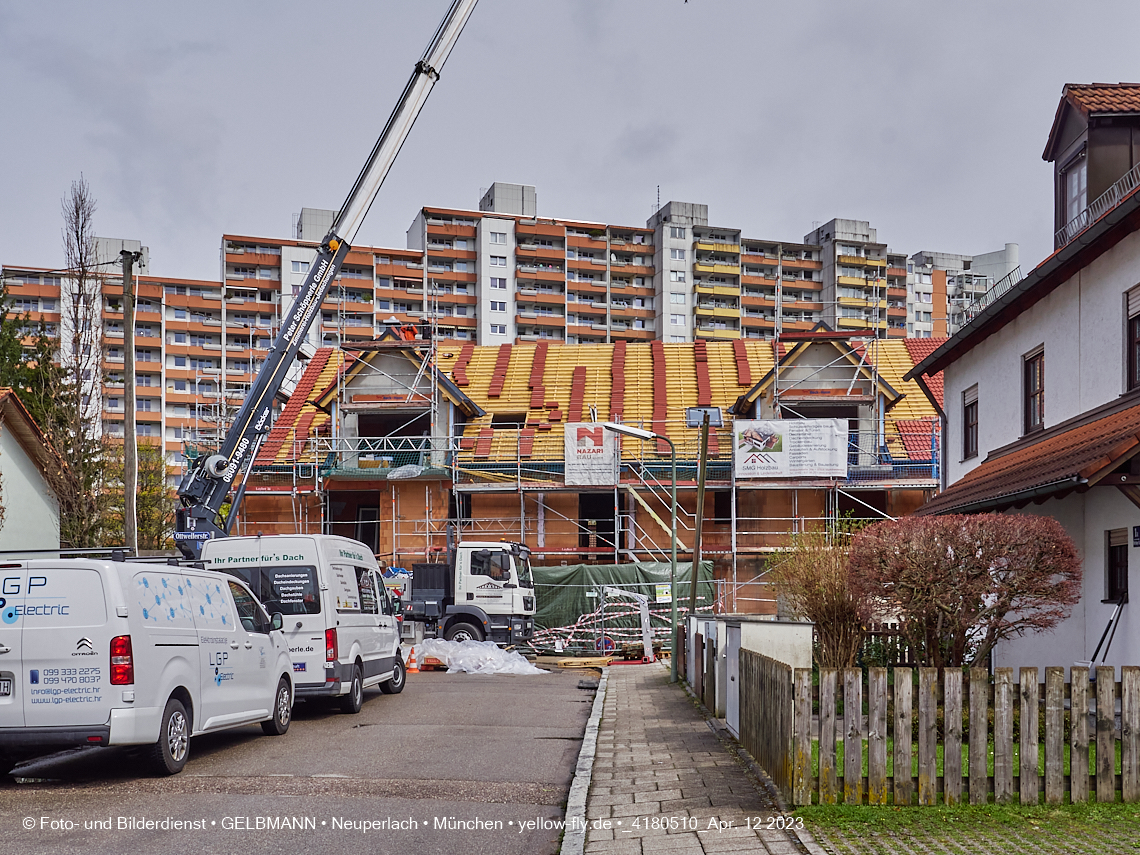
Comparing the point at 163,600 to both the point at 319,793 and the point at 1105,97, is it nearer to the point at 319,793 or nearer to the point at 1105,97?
the point at 319,793

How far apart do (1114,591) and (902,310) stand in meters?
102

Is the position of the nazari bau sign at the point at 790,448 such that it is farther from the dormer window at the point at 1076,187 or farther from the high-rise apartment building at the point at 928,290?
the high-rise apartment building at the point at 928,290

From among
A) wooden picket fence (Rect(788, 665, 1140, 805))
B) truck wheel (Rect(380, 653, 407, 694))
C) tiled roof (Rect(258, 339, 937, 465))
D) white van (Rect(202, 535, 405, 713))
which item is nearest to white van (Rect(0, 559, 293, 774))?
white van (Rect(202, 535, 405, 713))

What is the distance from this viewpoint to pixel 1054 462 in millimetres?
14859

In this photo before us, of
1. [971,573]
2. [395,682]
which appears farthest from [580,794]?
[395,682]

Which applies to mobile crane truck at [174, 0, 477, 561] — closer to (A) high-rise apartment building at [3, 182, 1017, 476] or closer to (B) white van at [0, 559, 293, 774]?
(B) white van at [0, 559, 293, 774]

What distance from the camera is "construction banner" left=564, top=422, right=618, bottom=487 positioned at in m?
34.3

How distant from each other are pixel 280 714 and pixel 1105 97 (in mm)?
16266

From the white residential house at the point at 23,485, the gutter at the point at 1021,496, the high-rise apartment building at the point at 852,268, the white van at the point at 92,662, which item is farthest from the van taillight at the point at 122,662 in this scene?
the high-rise apartment building at the point at 852,268

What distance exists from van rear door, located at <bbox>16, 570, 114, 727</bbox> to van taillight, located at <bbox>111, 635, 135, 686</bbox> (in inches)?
1.7

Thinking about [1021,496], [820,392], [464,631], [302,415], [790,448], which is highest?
[820,392]

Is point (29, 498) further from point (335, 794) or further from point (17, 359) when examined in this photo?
point (335, 794)

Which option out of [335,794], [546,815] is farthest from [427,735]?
[546,815]

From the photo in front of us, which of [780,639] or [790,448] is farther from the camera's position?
[790,448]
